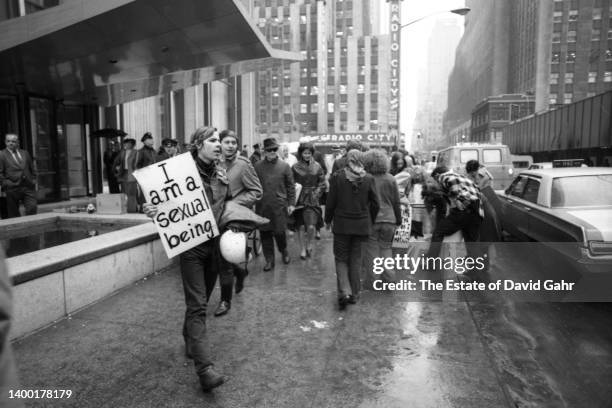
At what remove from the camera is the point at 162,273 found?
6.61 meters

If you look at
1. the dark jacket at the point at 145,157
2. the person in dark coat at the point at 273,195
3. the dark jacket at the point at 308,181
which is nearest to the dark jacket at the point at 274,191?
the person in dark coat at the point at 273,195

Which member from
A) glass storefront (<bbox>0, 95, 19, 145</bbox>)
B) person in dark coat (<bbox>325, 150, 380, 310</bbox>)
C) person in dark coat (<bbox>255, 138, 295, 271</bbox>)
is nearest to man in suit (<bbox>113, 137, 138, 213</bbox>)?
glass storefront (<bbox>0, 95, 19, 145</bbox>)

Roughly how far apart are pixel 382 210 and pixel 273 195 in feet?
5.95

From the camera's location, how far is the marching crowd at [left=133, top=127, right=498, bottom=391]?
3.62 metres

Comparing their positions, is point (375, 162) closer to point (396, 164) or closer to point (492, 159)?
point (396, 164)

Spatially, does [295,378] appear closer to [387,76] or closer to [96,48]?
[96,48]

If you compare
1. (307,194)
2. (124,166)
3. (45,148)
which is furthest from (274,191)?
(45,148)

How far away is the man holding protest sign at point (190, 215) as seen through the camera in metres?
3.51

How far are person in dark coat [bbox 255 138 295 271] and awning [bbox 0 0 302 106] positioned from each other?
4.52 metres

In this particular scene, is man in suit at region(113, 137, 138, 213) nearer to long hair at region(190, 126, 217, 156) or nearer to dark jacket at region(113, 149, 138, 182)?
dark jacket at region(113, 149, 138, 182)

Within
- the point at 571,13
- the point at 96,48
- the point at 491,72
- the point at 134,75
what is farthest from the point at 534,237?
the point at 491,72

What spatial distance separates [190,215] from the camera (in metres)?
3.64

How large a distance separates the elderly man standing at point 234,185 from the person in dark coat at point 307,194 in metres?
2.85

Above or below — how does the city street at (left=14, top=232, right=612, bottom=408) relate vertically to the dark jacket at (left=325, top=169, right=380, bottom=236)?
below
